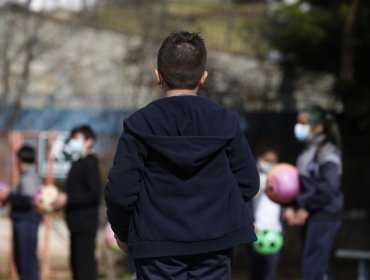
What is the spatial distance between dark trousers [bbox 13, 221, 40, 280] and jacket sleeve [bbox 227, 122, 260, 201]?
5.40 metres

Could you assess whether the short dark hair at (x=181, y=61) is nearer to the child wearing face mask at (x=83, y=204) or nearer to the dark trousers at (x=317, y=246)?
the dark trousers at (x=317, y=246)

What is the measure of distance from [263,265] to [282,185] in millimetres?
1916

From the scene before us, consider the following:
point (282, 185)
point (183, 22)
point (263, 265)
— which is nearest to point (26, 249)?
point (263, 265)

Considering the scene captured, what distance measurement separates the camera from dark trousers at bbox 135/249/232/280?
444 cm

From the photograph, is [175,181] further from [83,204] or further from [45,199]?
[45,199]

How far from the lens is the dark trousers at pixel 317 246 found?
325 inches

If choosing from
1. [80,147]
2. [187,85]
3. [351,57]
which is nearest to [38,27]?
[351,57]

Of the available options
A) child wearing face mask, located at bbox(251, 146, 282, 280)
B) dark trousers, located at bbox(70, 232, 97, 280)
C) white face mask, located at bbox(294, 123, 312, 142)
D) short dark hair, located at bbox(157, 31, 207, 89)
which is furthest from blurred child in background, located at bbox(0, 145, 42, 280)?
short dark hair, located at bbox(157, 31, 207, 89)

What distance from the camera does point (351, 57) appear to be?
13648mm

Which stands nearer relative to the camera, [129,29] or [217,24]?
[129,29]

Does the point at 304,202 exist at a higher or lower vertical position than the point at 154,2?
lower

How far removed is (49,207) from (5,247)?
3864 mm

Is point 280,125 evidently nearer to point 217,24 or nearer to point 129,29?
point 129,29

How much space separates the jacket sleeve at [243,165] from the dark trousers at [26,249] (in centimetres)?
540
